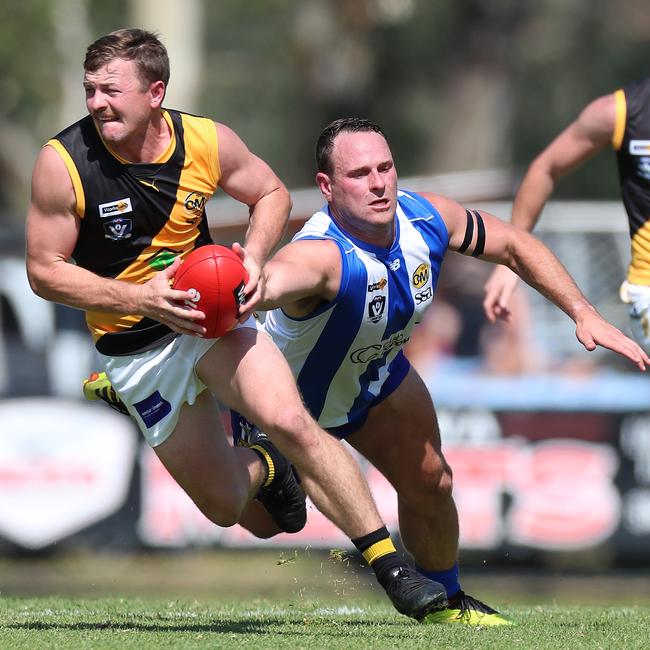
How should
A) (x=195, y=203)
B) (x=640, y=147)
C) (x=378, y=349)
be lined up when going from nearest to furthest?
(x=195, y=203)
(x=378, y=349)
(x=640, y=147)

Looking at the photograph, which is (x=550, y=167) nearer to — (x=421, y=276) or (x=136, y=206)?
(x=421, y=276)

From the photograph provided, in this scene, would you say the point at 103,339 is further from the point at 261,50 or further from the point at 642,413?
the point at 261,50

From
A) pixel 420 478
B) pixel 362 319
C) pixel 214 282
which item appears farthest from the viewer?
pixel 420 478

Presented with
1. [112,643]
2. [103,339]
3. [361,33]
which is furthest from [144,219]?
[361,33]

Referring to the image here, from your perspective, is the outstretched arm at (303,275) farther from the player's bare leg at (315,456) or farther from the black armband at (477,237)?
the black armband at (477,237)

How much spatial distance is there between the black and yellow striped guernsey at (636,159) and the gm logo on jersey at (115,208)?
2906 mm

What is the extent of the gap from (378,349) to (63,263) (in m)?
1.58

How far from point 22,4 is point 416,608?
2496 cm

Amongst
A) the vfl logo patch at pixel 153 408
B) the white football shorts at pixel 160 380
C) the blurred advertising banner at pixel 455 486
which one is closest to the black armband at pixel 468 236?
the white football shorts at pixel 160 380

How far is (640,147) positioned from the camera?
7.78 m

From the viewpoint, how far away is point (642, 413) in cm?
1180

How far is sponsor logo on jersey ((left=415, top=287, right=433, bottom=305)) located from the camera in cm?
682

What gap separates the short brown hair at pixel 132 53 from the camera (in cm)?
632

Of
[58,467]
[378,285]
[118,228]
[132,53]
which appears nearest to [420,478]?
[378,285]
